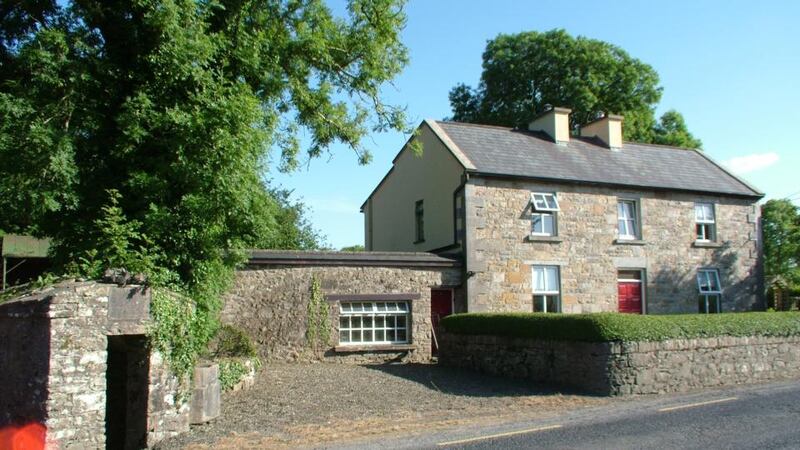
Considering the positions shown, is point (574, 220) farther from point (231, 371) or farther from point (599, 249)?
point (231, 371)

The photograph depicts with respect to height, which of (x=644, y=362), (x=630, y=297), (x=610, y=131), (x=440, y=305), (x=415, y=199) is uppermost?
(x=610, y=131)

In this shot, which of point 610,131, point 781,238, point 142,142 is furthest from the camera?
point 781,238

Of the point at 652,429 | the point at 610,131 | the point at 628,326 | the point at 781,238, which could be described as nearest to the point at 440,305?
the point at 628,326

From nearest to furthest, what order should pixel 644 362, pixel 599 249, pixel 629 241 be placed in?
pixel 644 362, pixel 599 249, pixel 629 241

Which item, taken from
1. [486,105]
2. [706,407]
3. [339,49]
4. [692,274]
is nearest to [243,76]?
[339,49]

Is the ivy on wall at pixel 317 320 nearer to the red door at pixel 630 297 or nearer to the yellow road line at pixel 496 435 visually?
the yellow road line at pixel 496 435

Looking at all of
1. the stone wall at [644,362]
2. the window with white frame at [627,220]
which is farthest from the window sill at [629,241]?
the stone wall at [644,362]

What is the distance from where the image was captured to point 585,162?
22625 millimetres

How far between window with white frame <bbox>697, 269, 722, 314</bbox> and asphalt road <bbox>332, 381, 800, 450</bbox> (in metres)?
11.5

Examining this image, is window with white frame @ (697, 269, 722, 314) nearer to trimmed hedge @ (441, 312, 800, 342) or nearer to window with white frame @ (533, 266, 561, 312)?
window with white frame @ (533, 266, 561, 312)

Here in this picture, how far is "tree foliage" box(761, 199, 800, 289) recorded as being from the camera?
2886 centimetres

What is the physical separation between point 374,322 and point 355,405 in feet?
21.8

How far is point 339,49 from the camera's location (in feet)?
53.6

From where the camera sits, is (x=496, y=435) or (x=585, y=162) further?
(x=585, y=162)
